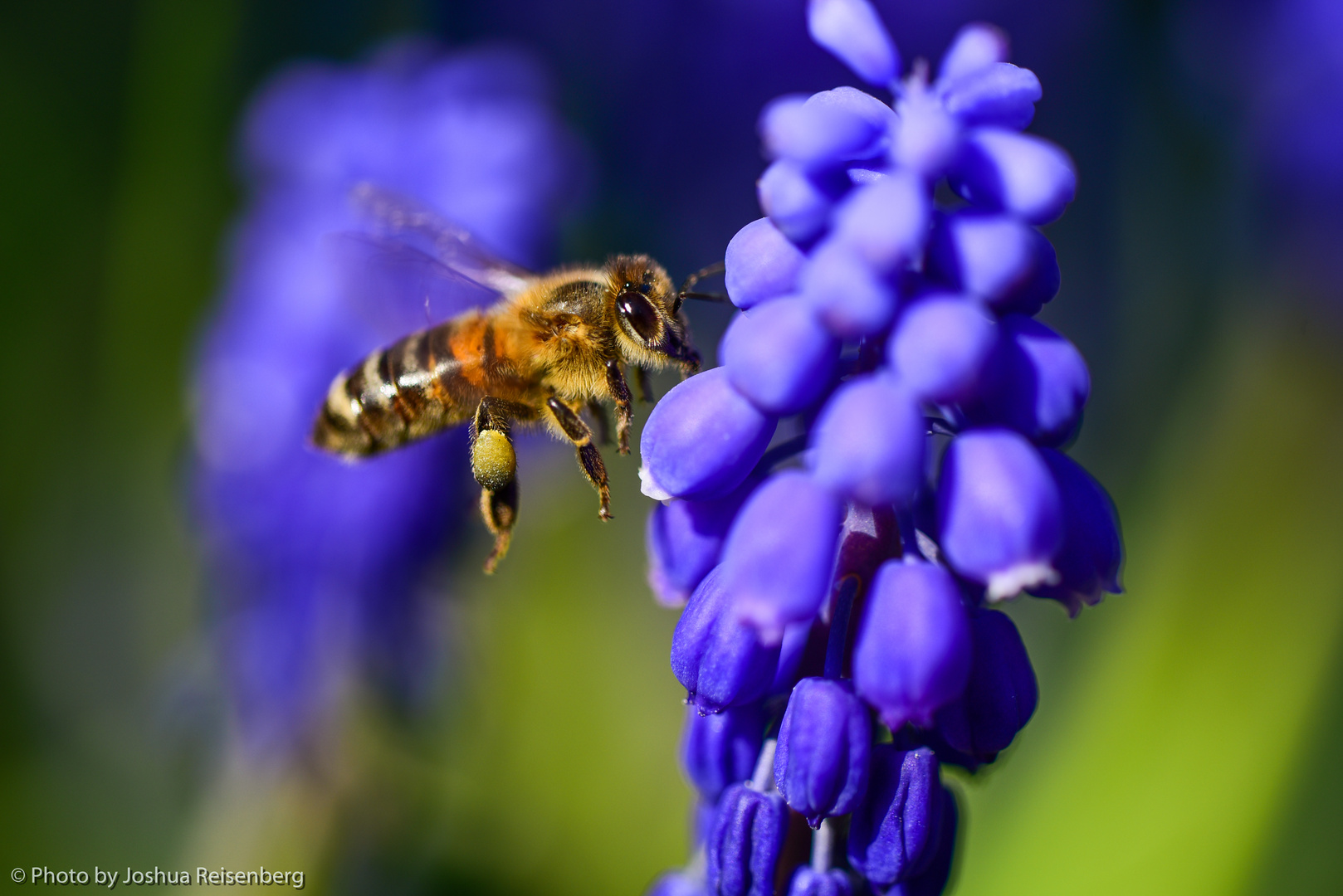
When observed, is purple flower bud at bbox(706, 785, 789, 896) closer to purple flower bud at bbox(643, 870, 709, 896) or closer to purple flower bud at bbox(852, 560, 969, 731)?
purple flower bud at bbox(643, 870, 709, 896)

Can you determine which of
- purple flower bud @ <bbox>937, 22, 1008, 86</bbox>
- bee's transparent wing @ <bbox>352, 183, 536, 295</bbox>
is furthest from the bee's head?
purple flower bud @ <bbox>937, 22, 1008, 86</bbox>

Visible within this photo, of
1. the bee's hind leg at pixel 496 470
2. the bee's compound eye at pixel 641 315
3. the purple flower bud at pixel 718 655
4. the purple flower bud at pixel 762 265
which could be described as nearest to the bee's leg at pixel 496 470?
the bee's hind leg at pixel 496 470

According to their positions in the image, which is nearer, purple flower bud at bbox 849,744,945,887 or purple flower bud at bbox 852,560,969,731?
purple flower bud at bbox 852,560,969,731

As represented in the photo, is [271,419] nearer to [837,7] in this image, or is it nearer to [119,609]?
[119,609]

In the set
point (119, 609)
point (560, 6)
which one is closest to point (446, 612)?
point (119, 609)

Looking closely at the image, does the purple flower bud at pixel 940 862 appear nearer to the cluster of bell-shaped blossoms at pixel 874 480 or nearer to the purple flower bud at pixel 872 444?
the cluster of bell-shaped blossoms at pixel 874 480
